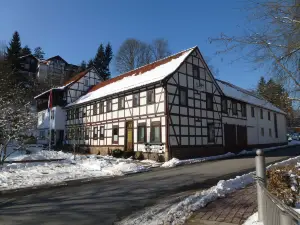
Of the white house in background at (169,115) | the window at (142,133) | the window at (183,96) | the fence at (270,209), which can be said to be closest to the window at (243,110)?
the white house in background at (169,115)

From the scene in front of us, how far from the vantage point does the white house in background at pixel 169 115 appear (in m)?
19.1

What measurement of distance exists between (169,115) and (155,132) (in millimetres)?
1787

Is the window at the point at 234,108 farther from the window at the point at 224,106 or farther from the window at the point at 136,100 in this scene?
the window at the point at 136,100

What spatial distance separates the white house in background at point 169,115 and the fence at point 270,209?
13.5m

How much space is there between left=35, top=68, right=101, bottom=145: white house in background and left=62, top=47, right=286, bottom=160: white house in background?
3353 millimetres

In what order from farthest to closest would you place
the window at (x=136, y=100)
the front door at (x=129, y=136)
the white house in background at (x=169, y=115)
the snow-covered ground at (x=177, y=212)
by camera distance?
the front door at (x=129, y=136), the window at (x=136, y=100), the white house in background at (x=169, y=115), the snow-covered ground at (x=177, y=212)

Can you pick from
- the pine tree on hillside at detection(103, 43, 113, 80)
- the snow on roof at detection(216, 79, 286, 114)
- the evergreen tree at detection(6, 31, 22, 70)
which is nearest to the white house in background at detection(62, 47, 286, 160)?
the snow on roof at detection(216, 79, 286, 114)

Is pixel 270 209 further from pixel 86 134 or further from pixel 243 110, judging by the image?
pixel 243 110

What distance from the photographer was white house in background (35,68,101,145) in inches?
1243

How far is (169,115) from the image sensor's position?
18.7m

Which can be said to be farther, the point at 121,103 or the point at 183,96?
the point at 121,103

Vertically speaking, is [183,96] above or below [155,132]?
above

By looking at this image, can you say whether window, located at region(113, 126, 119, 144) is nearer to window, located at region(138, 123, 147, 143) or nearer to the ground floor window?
the ground floor window

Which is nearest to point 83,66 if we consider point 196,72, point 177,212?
point 196,72
